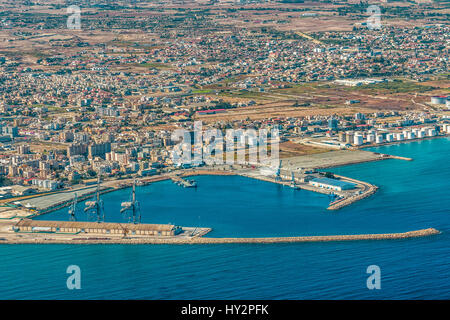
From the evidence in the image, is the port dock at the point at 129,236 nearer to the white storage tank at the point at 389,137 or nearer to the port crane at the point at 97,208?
the port crane at the point at 97,208

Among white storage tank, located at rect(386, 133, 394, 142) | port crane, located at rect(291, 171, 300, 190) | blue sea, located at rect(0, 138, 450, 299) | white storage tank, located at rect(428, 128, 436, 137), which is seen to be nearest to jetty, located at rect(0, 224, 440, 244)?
blue sea, located at rect(0, 138, 450, 299)

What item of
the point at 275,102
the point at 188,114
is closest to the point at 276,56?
the point at 275,102

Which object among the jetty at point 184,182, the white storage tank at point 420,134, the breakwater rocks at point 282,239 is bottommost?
the jetty at point 184,182

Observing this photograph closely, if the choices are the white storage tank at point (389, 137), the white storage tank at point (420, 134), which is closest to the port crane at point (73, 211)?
the white storage tank at point (389, 137)

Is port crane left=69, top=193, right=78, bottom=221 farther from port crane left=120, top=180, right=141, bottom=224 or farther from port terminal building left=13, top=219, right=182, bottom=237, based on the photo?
port crane left=120, top=180, right=141, bottom=224

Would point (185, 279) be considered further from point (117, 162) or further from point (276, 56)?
point (276, 56)
